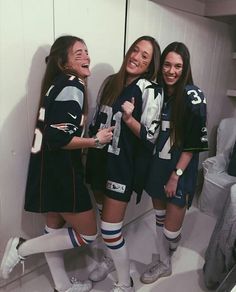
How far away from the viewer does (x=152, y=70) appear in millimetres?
1377

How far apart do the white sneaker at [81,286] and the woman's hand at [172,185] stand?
0.70 metres

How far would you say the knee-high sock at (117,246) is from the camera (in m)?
1.42

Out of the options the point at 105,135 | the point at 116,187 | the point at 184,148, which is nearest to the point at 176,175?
the point at 184,148

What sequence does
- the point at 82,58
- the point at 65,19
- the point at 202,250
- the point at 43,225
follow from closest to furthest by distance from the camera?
1. the point at 82,58
2. the point at 65,19
3. the point at 43,225
4. the point at 202,250

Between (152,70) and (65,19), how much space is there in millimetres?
476

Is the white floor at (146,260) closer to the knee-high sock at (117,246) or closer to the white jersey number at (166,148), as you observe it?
the knee-high sock at (117,246)

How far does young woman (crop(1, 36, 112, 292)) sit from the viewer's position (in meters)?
1.15

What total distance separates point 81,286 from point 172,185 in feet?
2.51

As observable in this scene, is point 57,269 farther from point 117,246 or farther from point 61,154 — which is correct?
point 61,154

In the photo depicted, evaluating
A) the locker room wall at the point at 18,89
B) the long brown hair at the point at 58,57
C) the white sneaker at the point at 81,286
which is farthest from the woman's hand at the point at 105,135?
the white sneaker at the point at 81,286

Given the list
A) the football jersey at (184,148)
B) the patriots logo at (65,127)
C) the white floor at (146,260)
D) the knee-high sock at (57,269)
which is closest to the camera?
the patriots logo at (65,127)

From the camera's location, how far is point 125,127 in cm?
132

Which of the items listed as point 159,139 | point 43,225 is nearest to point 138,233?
point 43,225

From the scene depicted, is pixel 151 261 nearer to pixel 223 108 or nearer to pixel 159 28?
pixel 159 28
